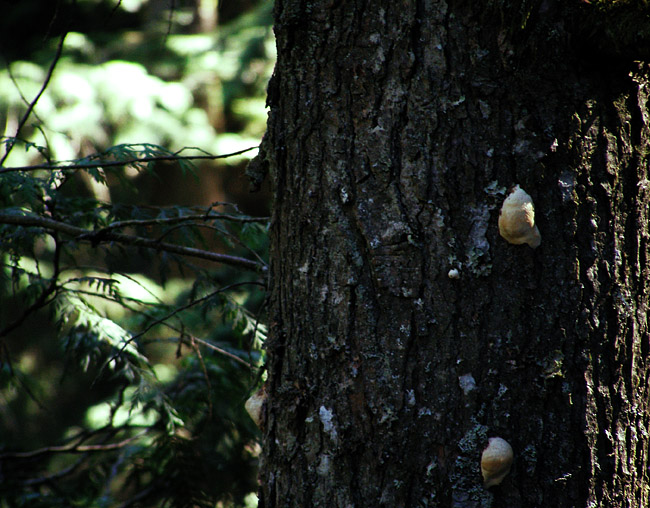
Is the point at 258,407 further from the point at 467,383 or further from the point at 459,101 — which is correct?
the point at 459,101

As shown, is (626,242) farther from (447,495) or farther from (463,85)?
(447,495)

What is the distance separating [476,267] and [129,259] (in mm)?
1612

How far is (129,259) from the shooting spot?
2.23 metres

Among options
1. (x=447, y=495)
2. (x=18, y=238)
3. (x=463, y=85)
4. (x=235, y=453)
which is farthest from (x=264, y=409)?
(x=235, y=453)

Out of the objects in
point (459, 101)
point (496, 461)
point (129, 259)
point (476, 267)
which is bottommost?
point (496, 461)

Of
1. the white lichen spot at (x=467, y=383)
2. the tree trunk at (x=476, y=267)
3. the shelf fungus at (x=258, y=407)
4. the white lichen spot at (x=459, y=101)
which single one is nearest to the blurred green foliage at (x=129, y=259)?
the shelf fungus at (x=258, y=407)

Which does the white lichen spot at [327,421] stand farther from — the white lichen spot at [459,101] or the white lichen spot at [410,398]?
the white lichen spot at [459,101]

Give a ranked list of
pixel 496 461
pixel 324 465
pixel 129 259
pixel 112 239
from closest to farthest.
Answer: pixel 496 461 < pixel 324 465 < pixel 112 239 < pixel 129 259

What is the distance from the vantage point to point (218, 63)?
6984 millimetres

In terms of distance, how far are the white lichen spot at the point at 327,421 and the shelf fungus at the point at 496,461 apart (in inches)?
13.0

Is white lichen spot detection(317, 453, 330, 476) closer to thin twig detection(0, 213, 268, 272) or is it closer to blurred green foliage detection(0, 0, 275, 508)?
blurred green foliage detection(0, 0, 275, 508)

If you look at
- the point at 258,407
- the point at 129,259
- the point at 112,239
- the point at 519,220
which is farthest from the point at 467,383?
the point at 129,259

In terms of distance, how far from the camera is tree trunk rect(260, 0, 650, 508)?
1.12 meters

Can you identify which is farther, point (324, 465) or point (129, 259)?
point (129, 259)
